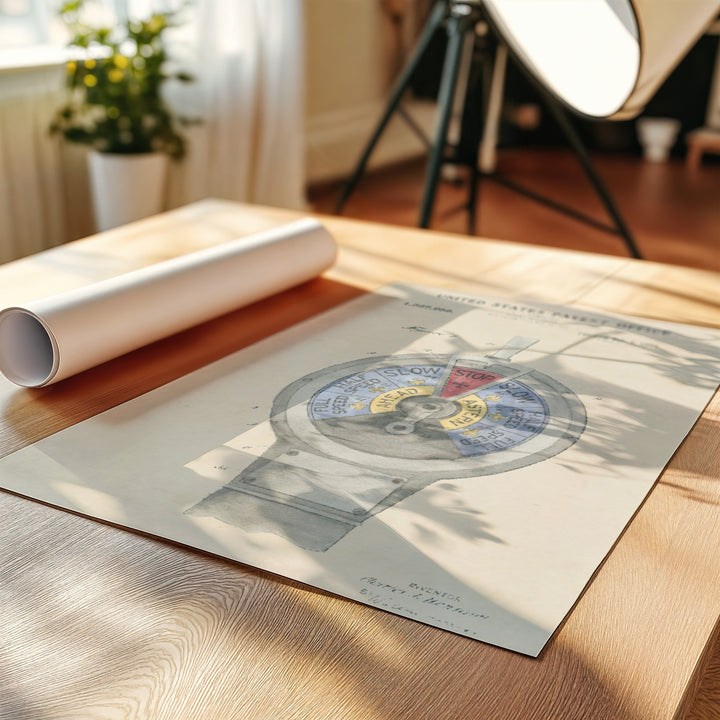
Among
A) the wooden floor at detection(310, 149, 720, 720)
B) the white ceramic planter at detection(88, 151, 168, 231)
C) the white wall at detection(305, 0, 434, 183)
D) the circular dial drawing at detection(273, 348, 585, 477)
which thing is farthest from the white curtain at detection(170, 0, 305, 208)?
the circular dial drawing at detection(273, 348, 585, 477)

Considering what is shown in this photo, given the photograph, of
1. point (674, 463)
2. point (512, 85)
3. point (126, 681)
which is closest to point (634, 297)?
point (674, 463)

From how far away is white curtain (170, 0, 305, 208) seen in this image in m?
2.82

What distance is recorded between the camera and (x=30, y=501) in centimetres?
64

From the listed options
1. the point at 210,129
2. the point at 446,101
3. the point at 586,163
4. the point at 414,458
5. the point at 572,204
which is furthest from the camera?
the point at 572,204

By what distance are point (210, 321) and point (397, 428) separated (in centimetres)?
36

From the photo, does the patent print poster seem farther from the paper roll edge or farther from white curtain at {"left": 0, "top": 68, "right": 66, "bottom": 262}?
white curtain at {"left": 0, "top": 68, "right": 66, "bottom": 262}

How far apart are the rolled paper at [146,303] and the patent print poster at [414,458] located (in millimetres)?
78

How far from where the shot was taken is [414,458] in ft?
2.25

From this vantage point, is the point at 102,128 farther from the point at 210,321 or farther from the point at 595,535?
the point at 595,535

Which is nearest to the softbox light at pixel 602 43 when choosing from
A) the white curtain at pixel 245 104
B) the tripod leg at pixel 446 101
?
the tripod leg at pixel 446 101

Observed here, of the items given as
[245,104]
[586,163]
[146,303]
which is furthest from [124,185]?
[146,303]

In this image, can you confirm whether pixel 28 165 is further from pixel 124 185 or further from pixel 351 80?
pixel 351 80

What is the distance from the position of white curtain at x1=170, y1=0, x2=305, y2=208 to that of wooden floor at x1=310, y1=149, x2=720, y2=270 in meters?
0.44

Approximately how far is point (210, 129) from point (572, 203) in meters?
1.49
